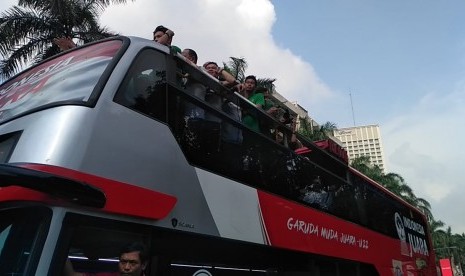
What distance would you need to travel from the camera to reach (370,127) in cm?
6519

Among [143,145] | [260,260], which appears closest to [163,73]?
[143,145]

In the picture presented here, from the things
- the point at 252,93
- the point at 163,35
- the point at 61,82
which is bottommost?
the point at 61,82

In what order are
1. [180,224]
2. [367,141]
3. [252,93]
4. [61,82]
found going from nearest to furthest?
[180,224] → [61,82] → [252,93] → [367,141]

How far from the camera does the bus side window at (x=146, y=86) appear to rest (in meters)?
3.50

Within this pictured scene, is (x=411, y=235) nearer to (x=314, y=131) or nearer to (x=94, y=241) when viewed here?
(x=94, y=241)

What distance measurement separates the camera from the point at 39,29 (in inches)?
564

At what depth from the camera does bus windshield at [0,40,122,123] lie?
11.0 feet

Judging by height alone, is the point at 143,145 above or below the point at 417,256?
below

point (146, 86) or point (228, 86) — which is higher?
point (228, 86)

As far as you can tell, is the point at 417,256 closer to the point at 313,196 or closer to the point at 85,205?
the point at 313,196

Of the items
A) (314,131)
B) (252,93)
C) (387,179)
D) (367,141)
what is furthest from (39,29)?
(367,141)

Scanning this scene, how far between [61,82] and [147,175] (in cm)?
103

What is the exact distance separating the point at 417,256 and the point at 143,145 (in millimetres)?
7740

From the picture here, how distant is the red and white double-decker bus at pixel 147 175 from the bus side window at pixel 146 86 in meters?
0.01
